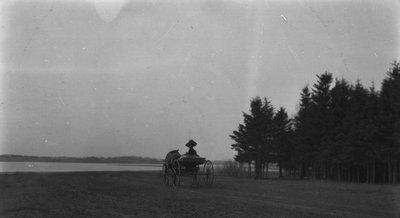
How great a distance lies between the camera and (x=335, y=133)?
2044 inches

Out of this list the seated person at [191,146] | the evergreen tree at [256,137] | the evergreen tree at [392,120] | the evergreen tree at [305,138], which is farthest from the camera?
the evergreen tree at [256,137]

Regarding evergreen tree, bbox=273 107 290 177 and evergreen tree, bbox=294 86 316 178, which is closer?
evergreen tree, bbox=294 86 316 178

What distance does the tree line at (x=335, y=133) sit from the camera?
44.6 meters

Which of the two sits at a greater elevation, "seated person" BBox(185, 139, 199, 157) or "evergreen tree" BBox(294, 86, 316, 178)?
"evergreen tree" BBox(294, 86, 316, 178)

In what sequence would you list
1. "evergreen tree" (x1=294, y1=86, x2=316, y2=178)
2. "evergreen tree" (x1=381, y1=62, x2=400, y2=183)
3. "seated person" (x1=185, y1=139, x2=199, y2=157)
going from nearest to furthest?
"seated person" (x1=185, y1=139, x2=199, y2=157) < "evergreen tree" (x1=381, y1=62, x2=400, y2=183) < "evergreen tree" (x1=294, y1=86, x2=316, y2=178)

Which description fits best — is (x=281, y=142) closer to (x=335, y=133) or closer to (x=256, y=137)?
(x=256, y=137)

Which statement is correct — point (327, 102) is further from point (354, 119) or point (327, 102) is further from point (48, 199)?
point (48, 199)

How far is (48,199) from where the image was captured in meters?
19.8

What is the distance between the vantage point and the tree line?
146 feet

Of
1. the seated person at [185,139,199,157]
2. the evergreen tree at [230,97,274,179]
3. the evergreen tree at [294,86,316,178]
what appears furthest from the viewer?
the evergreen tree at [230,97,274,179]

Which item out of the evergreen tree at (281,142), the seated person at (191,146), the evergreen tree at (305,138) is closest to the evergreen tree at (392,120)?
the evergreen tree at (305,138)

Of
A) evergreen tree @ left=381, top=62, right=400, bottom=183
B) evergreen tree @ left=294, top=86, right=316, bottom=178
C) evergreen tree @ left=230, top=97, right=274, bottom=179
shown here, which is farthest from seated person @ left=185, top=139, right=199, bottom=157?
evergreen tree @ left=230, top=97, right=274, bottom=179

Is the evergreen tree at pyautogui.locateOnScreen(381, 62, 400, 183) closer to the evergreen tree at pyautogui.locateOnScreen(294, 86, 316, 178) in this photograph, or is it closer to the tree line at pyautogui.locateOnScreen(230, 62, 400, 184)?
the tree line at pyautogui.locateOnScreen(230, 62, 400, 184)

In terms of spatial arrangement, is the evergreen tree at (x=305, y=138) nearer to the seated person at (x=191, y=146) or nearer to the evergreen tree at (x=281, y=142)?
the evergreen tree at (x=281, y=142)
